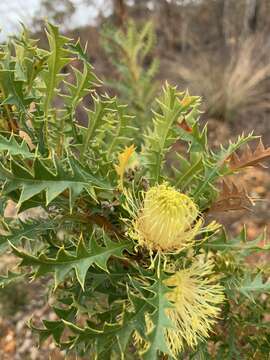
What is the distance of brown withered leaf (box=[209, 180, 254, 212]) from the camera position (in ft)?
3.86

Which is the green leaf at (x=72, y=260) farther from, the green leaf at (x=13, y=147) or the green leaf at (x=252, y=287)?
the green leaf at (x=252, y=287)

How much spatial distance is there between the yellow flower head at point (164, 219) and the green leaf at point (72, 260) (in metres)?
0.09

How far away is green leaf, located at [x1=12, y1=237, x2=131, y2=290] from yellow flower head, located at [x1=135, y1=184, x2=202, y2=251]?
0.09 meters

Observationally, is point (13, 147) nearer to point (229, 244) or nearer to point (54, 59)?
point (54, 59)

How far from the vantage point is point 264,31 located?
5.89 m

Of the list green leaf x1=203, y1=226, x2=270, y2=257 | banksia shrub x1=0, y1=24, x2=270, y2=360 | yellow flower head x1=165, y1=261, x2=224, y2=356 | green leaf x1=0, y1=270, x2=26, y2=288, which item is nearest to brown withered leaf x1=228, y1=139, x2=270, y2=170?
banksia shrub x1=0, y1=24, x2=270, y2=360

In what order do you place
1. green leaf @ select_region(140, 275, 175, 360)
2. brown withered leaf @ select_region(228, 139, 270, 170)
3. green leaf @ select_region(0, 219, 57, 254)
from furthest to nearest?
brown withered leaf @ select_region(228, 139, 270, 170), green leaf @ select_region(0, 219, 57, 254), green leaf @ select_region(140, 275, 175, 360)

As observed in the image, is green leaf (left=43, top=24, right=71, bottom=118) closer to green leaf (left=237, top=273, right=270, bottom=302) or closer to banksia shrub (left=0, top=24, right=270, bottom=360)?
banksia shrub (left=0, top=24, right=270, bottom=360)

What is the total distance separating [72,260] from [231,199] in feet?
1.33

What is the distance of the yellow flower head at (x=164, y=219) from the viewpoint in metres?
1.10

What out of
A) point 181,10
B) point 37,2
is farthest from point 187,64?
point 37,2

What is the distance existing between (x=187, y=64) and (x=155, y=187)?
4890mm

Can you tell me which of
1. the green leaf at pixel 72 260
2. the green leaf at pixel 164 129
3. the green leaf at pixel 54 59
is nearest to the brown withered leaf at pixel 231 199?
the green leaf at pixel 164 129

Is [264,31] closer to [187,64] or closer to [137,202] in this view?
[187,64]
